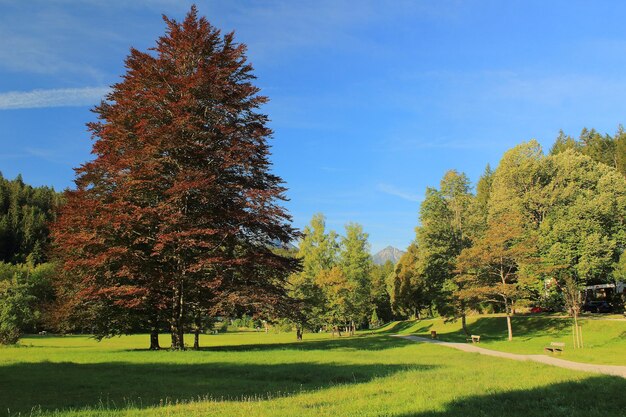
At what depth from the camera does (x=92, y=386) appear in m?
12.7

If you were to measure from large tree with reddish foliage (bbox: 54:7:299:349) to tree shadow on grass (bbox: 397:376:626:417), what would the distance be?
56.9 ft

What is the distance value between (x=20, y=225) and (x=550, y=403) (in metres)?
124

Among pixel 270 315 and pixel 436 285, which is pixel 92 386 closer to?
pixel 270 315

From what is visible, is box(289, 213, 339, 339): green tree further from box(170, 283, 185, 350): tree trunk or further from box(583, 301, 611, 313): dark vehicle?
box(583, 301, 611, 313): dark vehicle

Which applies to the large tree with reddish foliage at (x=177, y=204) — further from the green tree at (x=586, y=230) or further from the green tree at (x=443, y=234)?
the green tree at (x=586, y=230)

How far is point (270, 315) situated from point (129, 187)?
11.7m

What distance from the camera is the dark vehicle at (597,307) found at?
173 ft

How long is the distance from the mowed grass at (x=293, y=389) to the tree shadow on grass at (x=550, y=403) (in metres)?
0.02

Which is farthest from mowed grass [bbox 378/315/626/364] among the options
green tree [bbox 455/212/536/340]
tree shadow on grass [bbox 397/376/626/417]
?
tree shadow on grass [bbox 397/376/626/417]

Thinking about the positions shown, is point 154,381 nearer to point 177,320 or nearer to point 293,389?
point 293,389

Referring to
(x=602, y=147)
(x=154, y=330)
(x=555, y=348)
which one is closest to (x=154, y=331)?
(x=154, y=330)

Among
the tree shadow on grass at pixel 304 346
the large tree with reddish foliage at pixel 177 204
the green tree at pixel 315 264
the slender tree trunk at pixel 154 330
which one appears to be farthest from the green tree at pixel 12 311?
the green tree at pixel 315 264

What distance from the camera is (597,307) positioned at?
177ft

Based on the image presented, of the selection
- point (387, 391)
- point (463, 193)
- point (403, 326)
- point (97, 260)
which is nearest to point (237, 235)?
point (97, 260)
